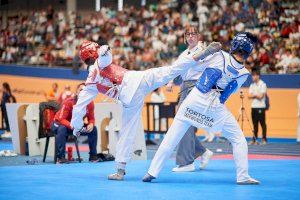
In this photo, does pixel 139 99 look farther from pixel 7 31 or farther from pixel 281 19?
pixel 7 31

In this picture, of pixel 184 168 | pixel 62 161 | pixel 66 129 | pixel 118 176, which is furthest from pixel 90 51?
pixel 62 161

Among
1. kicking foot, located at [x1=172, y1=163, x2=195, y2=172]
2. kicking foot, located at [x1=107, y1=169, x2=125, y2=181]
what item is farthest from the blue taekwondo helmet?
kicking foot, located at [x1=172, y1=163, x2=195, y2=172]

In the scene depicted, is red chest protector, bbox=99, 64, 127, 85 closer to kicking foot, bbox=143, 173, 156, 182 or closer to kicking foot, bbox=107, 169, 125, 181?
kicking foot, bbox=107, 169, 125, 181

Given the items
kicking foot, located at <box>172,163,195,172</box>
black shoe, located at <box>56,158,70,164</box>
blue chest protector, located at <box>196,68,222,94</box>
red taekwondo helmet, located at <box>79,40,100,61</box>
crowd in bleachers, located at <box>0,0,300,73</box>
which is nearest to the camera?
blue chest protector, located at <box>196,68,222,94</box>

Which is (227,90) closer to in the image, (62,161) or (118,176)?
(118,176)

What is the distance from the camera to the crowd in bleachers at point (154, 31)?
23.7 m

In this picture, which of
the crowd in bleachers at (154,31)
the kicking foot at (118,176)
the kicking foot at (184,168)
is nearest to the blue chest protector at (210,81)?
the kicking foot at (118,176)

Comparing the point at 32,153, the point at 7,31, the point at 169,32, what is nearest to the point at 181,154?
the point at 32,153

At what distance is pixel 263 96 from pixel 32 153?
7509 millimetres

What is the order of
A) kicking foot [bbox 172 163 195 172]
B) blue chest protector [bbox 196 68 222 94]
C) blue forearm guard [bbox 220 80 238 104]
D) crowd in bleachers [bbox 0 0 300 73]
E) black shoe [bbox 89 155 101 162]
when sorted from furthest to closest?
crowd in bleachers [bbox 0 0 300 73] → black shoe [bbox 89 155 101 162] → kicking foot [bbox 172 163 195 172] → blue forearm guard [bbox 220 80 238 104] → blue chest protector [bbox 196 68 222 94]

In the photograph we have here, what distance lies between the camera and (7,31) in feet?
106

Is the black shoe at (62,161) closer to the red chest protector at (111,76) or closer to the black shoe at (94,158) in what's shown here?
the black shoe at (94,158)

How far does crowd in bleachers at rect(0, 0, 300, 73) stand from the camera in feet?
77.8

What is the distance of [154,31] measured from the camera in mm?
27797
